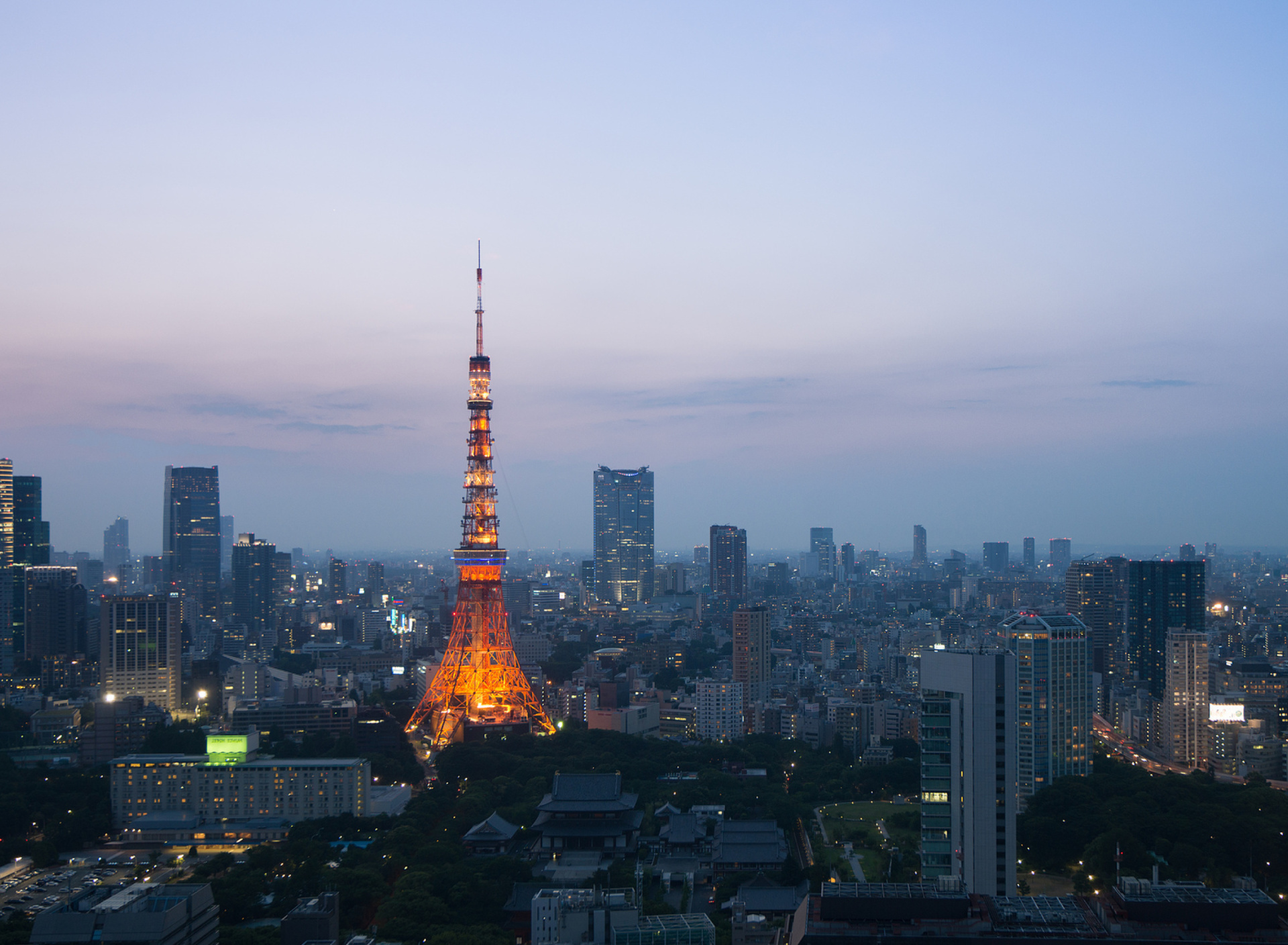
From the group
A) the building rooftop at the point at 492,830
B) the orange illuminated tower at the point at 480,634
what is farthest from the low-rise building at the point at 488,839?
the orange illuminated tower at the point at 480,634

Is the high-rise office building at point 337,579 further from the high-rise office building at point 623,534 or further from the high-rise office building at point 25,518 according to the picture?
the high-rise office building at point 25,518

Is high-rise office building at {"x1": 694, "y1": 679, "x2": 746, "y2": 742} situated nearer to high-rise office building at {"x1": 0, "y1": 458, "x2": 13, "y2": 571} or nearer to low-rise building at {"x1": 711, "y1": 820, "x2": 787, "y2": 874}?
low-rise building at {"x1": 711, "y1": 820, "x2": 787, "y2": 874}

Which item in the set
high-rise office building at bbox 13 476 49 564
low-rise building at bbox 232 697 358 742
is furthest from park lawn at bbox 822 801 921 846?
high-rise office building at bbox 13 476 49 564

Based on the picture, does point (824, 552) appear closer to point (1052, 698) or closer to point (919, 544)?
point (919, 544)

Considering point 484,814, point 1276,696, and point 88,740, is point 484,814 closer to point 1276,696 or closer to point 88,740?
point 88,740

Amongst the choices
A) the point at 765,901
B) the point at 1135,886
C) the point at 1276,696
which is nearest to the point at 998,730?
the point at 1135,886

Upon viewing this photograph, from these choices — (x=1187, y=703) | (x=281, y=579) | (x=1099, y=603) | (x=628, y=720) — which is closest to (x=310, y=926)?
(x=628, y=720)
